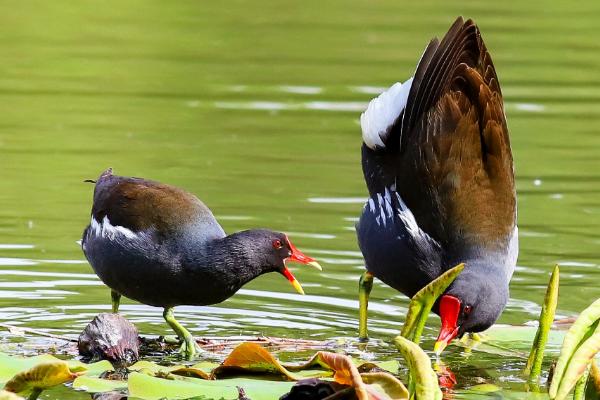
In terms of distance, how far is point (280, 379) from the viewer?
618cm

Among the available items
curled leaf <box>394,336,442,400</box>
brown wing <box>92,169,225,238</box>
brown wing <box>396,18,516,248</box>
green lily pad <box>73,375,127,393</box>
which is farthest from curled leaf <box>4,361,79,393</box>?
brown wing <box>396,18,516,248</box>

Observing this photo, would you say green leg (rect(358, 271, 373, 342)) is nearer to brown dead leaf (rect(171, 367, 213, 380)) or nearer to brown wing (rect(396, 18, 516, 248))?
brown wing (rect(396, 18, 516, 248))

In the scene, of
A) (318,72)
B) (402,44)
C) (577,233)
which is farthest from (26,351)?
(402,44)

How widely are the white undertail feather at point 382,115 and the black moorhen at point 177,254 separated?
84cm

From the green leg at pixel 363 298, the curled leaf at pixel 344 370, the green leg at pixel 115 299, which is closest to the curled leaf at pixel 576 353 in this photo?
the curled leaf at pixel 344 370

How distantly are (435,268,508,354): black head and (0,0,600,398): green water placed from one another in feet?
1.18

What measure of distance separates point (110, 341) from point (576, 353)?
2.33 metres

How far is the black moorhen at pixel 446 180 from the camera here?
276 inches

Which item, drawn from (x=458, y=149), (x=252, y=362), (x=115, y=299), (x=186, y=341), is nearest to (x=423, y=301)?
(x=252, y=362)

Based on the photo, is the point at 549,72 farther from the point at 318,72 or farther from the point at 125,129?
the point at 125,129

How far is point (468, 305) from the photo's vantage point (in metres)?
6.44

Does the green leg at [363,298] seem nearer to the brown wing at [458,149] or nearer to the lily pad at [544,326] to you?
the brown wing at [458,149]

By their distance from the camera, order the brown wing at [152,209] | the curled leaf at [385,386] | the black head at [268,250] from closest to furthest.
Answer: the curled leaf at [385,386]
the black head at [268,250]
the brown wing at [152,209]

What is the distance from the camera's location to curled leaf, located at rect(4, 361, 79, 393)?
17.6 feet
